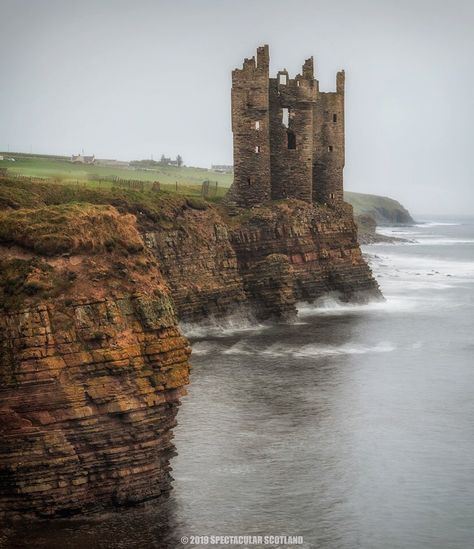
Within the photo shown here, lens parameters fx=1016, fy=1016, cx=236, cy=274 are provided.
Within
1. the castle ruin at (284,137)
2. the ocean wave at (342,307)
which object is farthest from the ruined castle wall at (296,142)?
the ocean wave at (342,307)

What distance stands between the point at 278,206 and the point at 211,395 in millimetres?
32129

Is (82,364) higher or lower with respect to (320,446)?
higher

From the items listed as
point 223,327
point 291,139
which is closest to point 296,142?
point 291,139

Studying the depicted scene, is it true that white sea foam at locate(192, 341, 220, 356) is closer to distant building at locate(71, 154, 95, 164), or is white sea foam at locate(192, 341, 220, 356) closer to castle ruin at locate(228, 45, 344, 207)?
castle ruin at locate(228, 45, 344, 207)

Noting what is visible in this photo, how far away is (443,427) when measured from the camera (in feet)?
123

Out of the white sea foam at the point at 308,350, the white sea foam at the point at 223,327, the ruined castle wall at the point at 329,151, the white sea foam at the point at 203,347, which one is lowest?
the white sea foam at the point at 308,350

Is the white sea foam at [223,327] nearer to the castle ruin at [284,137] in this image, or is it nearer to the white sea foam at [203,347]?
the white sea foam at [203,347]

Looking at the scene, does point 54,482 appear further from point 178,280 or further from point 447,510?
point 178,280

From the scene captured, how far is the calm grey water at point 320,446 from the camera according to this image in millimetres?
26781

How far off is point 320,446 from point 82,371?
1194 centimetres

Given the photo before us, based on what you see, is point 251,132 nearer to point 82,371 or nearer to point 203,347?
point 203,347

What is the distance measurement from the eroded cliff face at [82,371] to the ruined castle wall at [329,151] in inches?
2096

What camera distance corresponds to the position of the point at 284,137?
75375 mm

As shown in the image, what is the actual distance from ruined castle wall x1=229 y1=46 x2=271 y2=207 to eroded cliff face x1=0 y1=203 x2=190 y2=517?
45341 millimetres
